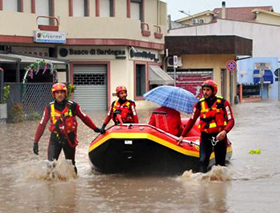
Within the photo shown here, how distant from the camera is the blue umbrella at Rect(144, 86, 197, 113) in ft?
37.5

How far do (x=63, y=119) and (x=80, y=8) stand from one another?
73.5 feet

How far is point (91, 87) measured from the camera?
3281 centimetres

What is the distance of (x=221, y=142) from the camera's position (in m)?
10.4

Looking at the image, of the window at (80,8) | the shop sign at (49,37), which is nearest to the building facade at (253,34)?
the window at (80,8)

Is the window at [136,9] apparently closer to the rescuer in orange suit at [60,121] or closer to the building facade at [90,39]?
the building facade at [90,39]

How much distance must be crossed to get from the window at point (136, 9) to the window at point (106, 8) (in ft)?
5.64

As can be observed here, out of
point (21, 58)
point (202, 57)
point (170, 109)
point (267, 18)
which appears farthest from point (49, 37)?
point (267, 18)

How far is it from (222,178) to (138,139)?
1.48 meters

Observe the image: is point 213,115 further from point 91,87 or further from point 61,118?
point 91,87

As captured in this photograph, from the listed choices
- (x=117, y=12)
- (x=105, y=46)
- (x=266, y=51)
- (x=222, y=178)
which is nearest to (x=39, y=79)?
(x=105, y=46)

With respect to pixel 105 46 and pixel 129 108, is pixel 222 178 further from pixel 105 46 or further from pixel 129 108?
pixel 105 46

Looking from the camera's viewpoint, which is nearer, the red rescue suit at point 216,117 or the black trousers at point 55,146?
the red rescue suit at point 216,117

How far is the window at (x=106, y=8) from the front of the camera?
1303 inches

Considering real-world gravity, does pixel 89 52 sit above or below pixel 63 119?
above
